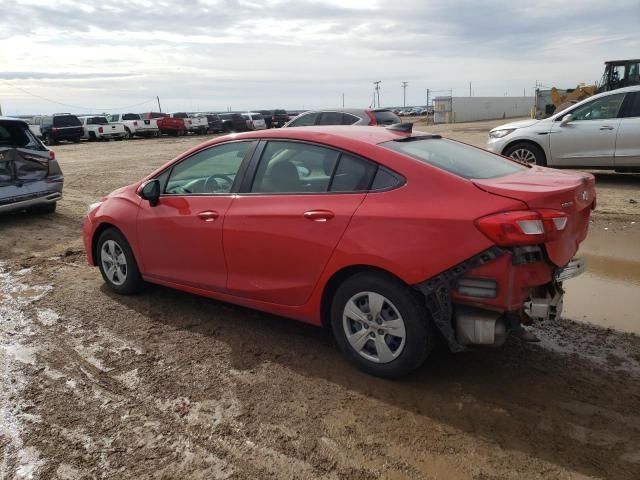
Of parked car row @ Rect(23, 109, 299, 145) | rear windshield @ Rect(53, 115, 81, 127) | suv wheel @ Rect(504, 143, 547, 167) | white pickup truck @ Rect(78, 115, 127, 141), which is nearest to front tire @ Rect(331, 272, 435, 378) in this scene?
suv wheel @ Rect(504, 143, 547, 167)

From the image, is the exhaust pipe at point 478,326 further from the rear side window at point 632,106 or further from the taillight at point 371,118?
the taillight at point 371,118

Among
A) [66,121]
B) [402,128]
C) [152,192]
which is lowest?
[152,192]

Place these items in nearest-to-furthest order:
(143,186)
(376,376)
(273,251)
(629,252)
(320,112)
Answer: (376,376)
(273,251)
(143,186)
(629,252)
(320,112)

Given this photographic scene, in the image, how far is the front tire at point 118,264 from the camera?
5082mm

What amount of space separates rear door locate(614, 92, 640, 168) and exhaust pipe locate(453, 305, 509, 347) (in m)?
7.95

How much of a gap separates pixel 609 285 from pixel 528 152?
5739 millimetres

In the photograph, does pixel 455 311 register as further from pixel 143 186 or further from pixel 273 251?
pixel 143 186

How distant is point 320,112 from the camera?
13.8 meters

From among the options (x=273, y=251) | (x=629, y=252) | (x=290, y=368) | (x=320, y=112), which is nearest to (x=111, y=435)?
(x=290, y=368)

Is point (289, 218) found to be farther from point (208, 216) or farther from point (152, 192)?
point (152, 192)

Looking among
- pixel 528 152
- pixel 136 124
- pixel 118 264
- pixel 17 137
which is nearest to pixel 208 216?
pixel 118 264

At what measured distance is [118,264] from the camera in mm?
5223

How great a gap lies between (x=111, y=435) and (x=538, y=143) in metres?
9.44

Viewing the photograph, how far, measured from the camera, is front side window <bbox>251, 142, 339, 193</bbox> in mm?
3764
